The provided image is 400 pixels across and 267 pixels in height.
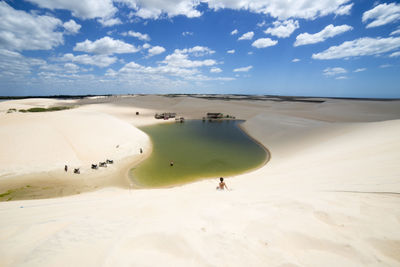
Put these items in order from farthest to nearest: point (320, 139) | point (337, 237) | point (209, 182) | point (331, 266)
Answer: point (320, 139) < point (209, 182) < point (337, 237) < point (331, 266)

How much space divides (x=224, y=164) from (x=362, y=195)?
1069 centimetres

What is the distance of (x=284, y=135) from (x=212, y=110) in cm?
3710

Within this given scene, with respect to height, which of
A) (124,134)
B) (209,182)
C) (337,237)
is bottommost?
(209,182)

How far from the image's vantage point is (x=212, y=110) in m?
56.7

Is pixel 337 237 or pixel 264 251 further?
pixel 337 237

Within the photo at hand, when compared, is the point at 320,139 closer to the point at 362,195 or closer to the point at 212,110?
the point at 362,195

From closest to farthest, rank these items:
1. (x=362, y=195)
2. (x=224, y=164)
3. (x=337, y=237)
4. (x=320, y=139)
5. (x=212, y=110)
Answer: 1. (x=337, y=237)
2. (x=362, y=195)
3. (x=224, y=164)
4. (x=320, y=139)
5. (x=212, y=110)

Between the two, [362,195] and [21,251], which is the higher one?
[362,195]

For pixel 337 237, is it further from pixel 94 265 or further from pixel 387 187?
pixel 94 265

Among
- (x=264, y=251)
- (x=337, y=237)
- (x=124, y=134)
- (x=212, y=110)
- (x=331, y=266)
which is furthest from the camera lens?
(x=212, y=110)

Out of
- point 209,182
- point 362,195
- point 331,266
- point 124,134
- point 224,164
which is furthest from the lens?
point 124,134

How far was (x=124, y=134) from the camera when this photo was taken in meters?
19.9

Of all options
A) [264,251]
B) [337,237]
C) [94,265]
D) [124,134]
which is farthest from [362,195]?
[124,134]

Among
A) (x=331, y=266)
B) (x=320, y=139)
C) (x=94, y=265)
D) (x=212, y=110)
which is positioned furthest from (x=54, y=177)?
(x=212, y=110)
